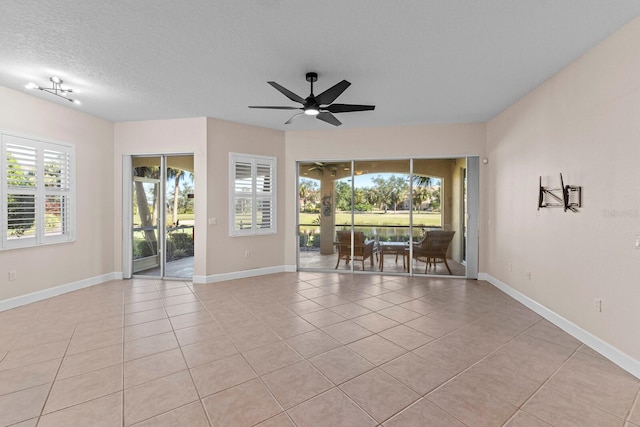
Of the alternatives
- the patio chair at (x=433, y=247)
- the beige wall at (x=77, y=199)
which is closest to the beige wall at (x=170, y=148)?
the beige wall at (x=77, y=199)

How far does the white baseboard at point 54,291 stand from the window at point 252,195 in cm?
234

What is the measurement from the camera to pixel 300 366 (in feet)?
8.26

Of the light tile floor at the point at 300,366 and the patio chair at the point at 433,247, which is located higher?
the patio chair at the point at 433,247

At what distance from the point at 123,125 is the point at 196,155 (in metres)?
1.56

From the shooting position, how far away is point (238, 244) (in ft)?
18.3

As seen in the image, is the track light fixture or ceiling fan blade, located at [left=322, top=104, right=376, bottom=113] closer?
ceiling fan blade, located at [left=322, top=104, right=376, bottom=113]

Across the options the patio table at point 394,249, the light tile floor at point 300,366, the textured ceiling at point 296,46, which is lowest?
the light tile floor at point 300,366

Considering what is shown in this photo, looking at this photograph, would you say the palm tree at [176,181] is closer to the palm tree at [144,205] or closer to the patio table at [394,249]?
the palm tree at [144,205]

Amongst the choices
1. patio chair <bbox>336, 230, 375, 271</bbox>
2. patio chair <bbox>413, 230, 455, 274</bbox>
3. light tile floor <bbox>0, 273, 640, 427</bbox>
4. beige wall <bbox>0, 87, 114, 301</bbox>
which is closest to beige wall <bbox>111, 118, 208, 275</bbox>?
beige wall <bbox>0, 87, 114, 301</bbox>

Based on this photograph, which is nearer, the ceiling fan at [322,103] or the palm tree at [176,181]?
the ceiling fan at [322,103]

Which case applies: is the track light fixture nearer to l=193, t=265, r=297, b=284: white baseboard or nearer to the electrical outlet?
l=193, t=265, r=297, b=284: white baseboard

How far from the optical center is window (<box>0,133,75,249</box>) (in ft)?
12.9

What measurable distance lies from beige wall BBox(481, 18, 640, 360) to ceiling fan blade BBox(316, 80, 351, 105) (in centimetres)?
238

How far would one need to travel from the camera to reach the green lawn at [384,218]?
5723 millimetres
